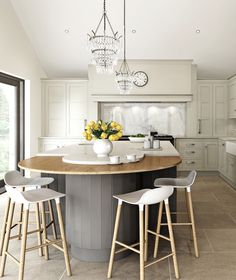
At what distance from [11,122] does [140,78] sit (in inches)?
117

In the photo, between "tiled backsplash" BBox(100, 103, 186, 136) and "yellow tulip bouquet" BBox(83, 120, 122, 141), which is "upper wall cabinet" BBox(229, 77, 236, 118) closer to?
"tiled backsplash" BBox(100, 103, 186, 136)

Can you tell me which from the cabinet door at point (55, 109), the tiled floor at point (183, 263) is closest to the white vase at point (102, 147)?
the tiled floor at point (183, 263)

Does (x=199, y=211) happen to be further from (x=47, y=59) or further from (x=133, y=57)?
(x=47, y=59)

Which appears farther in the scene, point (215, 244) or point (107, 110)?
point (107, 110)

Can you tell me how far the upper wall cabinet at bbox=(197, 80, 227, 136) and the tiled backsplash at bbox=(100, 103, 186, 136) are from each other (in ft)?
1.53

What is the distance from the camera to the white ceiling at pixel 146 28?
19.4ft

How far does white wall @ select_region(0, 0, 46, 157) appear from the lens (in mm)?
5613

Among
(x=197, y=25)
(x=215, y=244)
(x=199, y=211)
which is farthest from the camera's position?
(x=197, y=25)

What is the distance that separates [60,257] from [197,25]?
5.10m

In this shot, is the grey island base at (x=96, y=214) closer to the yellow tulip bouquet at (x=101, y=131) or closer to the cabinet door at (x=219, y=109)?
the yellow tulip bouquet at (x=101, y=131)

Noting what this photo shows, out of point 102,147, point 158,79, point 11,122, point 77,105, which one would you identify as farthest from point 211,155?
point 102,147

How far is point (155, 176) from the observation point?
3.65 m

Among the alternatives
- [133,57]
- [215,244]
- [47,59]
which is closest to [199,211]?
[215,244]

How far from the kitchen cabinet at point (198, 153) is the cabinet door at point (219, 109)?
16.3 inches
